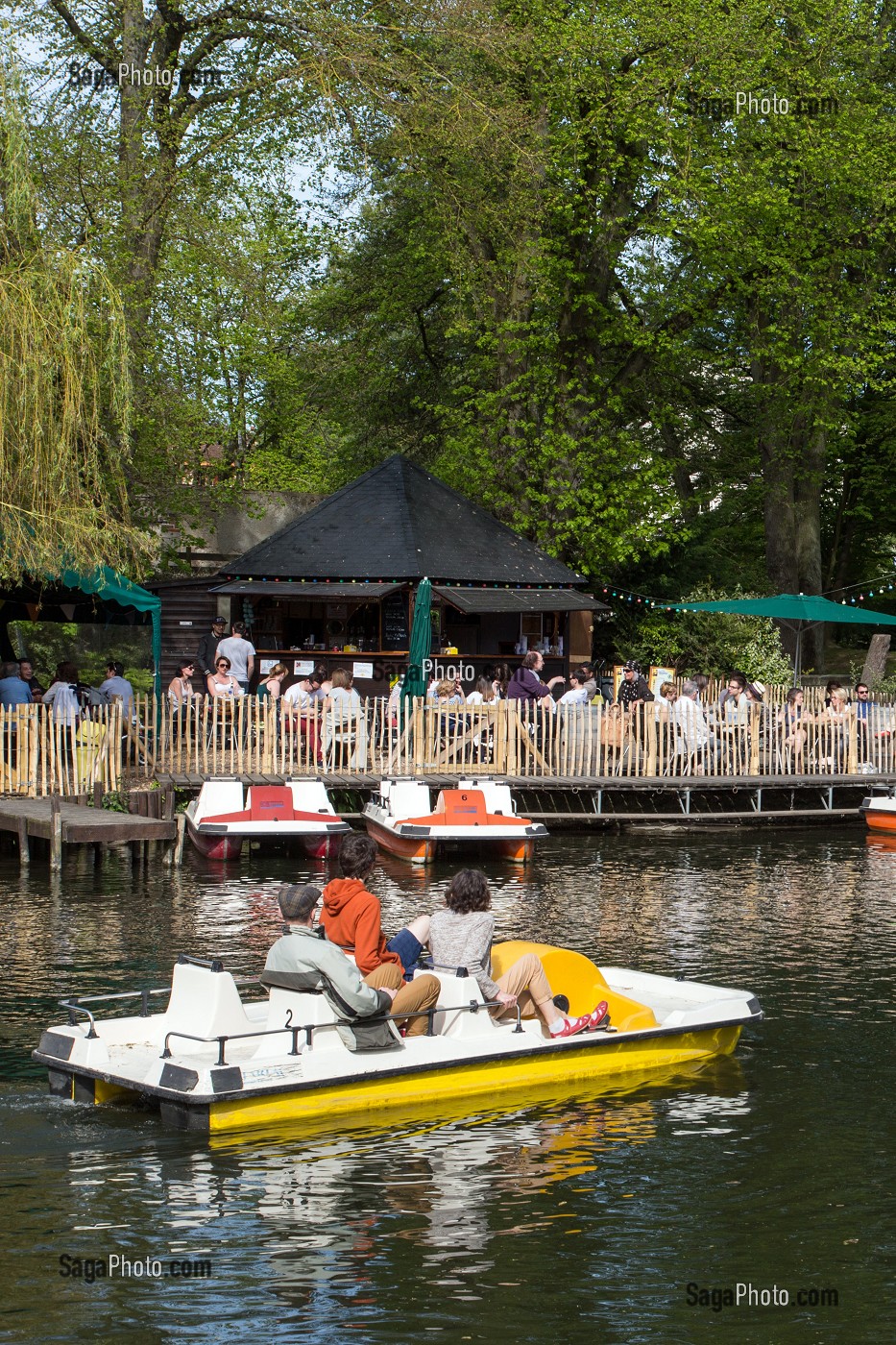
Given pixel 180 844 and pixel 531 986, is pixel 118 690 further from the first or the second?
pixel 531 986

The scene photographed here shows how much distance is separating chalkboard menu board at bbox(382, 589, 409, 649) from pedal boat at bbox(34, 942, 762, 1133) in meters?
19.5

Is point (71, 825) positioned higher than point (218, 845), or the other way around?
point (71, 825)

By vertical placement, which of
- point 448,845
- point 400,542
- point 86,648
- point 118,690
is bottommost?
point 448,845

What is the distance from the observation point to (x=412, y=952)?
11.4 m

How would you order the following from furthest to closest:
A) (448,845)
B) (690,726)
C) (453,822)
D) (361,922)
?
(690,726)
(448,845)
(453,822)
(361,922)

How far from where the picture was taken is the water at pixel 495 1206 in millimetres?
7500

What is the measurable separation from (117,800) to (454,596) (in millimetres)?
9129

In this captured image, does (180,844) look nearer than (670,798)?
Yes

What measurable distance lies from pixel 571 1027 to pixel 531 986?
0.39 metres

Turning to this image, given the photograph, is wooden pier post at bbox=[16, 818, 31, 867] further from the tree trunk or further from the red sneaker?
the tree trunk

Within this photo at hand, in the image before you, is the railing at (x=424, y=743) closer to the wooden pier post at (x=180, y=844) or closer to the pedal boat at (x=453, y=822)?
the wooden pier post at (x=180, y=844)

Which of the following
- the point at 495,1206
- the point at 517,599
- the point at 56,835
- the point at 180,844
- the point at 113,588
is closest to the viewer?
the point at 495,1206

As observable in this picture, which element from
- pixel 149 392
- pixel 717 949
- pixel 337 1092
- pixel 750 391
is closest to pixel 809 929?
pixel 717 949

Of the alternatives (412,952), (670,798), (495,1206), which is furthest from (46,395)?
(495,1206)
